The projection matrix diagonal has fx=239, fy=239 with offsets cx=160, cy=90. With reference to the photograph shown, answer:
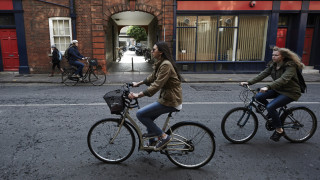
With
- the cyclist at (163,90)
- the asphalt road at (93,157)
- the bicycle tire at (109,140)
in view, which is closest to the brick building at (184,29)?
the asphalt road at (93,157)

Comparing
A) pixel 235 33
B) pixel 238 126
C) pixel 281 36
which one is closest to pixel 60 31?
pixel 235 33

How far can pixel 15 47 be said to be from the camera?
13461mm

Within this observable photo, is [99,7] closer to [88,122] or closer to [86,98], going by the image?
[86,98]

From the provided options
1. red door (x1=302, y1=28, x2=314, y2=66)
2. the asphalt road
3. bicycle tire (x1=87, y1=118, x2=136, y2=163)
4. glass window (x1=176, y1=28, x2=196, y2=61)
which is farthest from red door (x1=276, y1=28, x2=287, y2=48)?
bicycle tire (x1=87, y1=118, x2=136, y2=163)

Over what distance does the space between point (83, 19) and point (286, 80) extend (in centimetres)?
1171

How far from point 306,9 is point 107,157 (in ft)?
47.5

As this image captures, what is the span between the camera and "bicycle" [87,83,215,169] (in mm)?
3432

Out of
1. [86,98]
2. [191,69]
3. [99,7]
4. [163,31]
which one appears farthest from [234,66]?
[86,98]

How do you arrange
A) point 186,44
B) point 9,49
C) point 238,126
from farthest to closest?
point 186,44, point 9,49, point 238,126

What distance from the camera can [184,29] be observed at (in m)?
13.8

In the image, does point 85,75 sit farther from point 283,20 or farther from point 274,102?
point 283,20

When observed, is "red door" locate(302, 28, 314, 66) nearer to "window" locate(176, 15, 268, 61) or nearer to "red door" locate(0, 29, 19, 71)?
"window" locate(176, 15, 268, 61)

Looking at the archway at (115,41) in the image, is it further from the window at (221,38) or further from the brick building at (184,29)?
the window at (221,38)

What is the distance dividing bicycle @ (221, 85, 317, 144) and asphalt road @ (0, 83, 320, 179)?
15 centimetres
